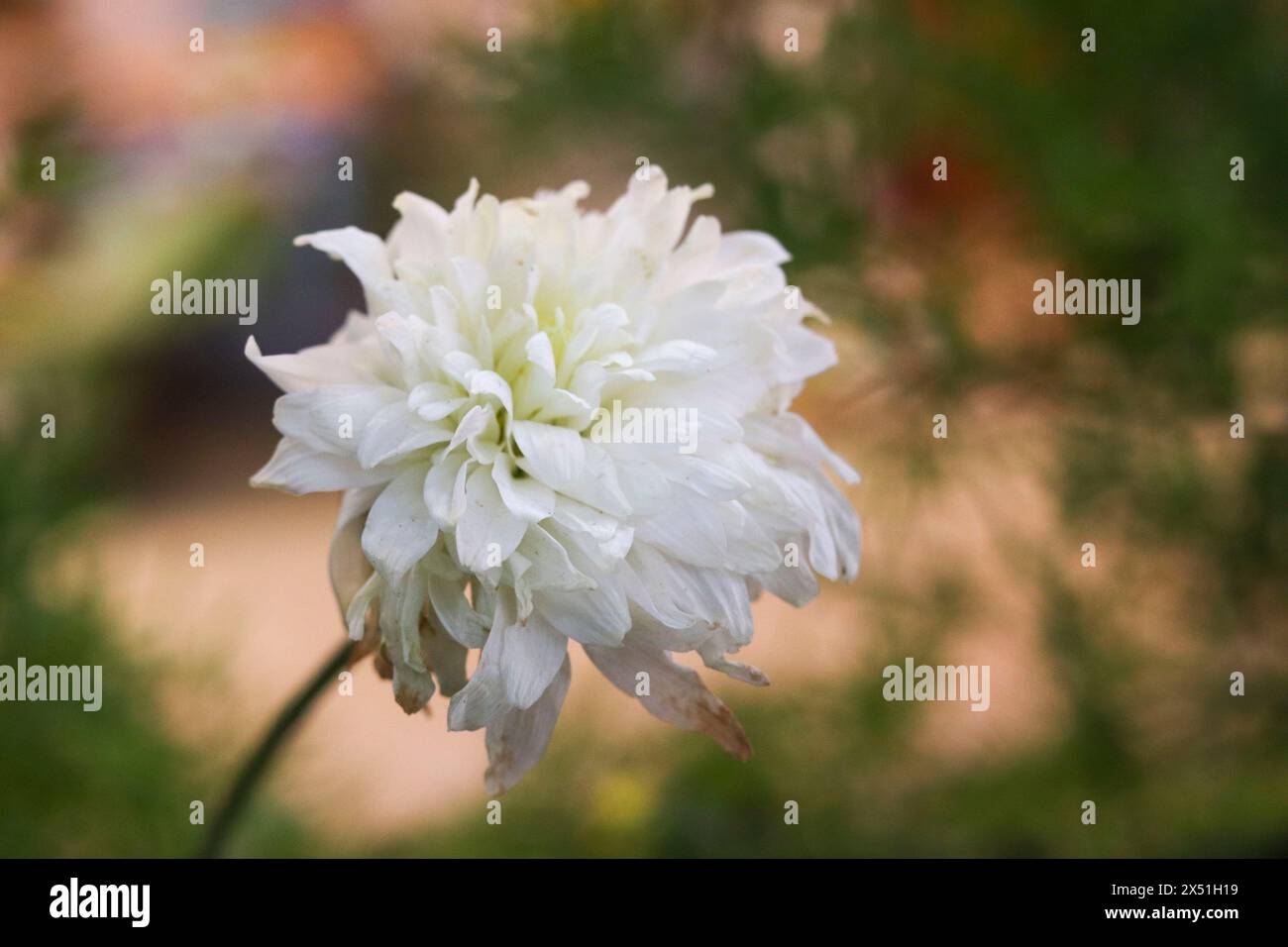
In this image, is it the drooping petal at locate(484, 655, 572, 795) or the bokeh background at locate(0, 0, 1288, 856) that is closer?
the drooping petal at locate(484, 655, 572, 795)

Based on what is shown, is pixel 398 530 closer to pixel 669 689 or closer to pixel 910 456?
pixel 669 689

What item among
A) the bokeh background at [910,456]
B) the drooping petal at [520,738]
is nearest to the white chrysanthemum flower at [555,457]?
the drooping petal at [520,738]

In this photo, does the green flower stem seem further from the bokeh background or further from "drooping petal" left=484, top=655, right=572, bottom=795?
the bokeh background

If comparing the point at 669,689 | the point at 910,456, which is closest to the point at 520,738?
the point at 669,689

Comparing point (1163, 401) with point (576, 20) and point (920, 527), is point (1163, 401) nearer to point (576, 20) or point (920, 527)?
point (920, 527)

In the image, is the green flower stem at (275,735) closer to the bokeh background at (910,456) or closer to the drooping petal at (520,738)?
the drooping petal at (520,738)

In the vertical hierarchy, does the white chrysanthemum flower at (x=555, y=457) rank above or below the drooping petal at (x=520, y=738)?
above

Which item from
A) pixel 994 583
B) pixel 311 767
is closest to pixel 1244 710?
pixel 994 583

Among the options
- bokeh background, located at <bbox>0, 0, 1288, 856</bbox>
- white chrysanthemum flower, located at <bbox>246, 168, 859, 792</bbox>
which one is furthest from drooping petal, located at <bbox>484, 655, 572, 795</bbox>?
bokeh background, located at <bbox>0, 0, 1288, 856</bbox>
